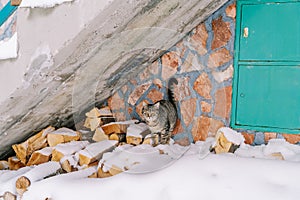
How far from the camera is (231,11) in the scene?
243cm

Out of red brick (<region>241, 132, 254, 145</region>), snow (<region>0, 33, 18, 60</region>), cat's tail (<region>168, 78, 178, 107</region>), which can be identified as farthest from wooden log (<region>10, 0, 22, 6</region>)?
red brick (<region>241, 132, 254, 145</region>)

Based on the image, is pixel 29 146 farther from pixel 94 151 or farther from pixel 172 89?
pixel 172 89

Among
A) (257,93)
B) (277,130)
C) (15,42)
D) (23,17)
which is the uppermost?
(23,17)

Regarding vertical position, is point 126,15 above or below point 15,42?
above

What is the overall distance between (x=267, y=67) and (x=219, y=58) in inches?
13.3

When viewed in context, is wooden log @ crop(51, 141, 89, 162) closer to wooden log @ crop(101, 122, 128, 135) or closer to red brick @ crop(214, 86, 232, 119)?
wooden log @ crop(101, 122, 128, 135)

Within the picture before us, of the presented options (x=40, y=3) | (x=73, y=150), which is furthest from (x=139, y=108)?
(x=40, y=3)

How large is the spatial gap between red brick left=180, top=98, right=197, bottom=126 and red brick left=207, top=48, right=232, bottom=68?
30cm

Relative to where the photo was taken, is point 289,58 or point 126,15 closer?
point 126,15

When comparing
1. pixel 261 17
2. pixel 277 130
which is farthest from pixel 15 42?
pixel 277 130

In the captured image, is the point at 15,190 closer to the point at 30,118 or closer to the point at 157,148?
the point at 30,118

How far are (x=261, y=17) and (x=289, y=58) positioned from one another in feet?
1.08

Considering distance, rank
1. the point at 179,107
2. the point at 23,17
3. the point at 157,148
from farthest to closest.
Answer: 1. the point at 179,107
2. the point at 157,148
3. the point at 23,17

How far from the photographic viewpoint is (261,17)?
233 cm
